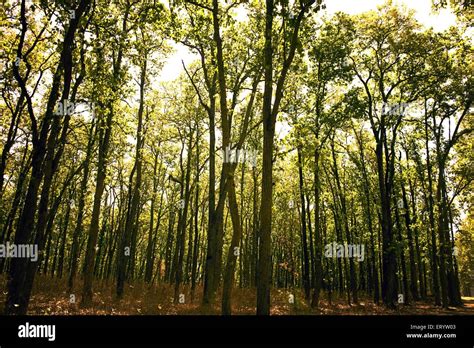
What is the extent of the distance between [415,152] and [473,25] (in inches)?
590

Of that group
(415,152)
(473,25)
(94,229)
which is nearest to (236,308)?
(94,229)

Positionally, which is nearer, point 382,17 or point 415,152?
point 382,17

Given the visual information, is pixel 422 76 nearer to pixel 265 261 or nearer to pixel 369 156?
pixel 369 156

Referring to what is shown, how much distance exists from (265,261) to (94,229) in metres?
10.4

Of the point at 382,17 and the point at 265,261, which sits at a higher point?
the point at 382,17

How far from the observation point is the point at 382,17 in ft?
69.4

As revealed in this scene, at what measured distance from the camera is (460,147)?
2738 centimetres

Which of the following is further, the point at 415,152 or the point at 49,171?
the point at 415,152
